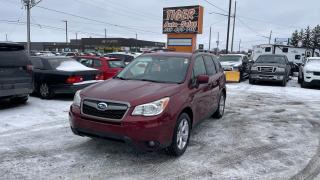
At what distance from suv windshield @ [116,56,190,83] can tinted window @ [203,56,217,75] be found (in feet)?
3.09

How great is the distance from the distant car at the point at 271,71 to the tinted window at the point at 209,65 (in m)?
10.6

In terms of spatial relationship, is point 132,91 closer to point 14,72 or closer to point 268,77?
point 14,72

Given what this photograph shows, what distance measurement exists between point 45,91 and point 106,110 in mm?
6355

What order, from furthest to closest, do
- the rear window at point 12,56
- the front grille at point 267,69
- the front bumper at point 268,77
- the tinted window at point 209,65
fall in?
the front grille at point 267,69, the front bumper at point 268,77, the rear window at point 12,56, the tinted window at point 209,65

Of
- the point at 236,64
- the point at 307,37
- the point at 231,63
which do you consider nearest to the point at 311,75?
the point at 236,64

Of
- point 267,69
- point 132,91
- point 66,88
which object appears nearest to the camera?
point 132,91

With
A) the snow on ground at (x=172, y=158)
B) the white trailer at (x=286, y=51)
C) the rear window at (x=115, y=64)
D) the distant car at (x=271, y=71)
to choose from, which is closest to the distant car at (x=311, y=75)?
the distant car at (x=271, y=71)

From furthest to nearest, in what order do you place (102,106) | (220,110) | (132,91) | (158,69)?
(220,110)
(158,69)
(132,91)
(102,106)

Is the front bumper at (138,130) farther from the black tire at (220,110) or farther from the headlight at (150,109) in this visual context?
the black tire at (220,110)

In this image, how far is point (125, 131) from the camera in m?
4.55

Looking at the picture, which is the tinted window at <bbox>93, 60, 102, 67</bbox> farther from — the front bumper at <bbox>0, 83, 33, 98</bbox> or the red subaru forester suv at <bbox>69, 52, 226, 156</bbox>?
the red subaru forester suv at <bbox>69, 52, 226, 156</bbox>

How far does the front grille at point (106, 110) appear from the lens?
15.3ft

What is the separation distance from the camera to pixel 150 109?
464cm

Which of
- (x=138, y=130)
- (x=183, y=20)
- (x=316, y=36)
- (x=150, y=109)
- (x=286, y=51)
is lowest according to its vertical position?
(x=138, y=130)
